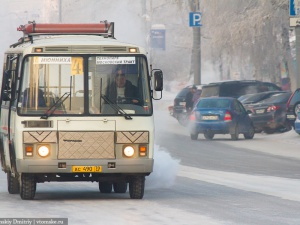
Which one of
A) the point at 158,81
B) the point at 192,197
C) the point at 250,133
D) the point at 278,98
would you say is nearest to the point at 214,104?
the point at 250,133

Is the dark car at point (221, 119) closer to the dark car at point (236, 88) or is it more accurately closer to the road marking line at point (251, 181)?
the dark car at point (236, 88)

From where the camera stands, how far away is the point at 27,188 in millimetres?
17328

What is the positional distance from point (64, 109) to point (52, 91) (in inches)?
12.1

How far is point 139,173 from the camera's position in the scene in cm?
1716

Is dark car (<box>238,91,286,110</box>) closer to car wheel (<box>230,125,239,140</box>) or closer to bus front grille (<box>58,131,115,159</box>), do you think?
car wheel (<box>230,125,239,140</box>)

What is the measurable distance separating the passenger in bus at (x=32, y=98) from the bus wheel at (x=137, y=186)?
169 centimetres

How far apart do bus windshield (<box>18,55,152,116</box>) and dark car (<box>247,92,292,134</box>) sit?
24.1 metres

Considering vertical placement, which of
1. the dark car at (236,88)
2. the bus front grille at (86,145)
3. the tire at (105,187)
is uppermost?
the bus front grille at (86,145)

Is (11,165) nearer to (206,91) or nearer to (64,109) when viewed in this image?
(64,109)

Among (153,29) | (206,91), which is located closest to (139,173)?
(206,91)

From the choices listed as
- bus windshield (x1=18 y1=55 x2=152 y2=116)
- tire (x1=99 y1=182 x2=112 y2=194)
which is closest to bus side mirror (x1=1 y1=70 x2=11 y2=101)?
bus windshield (x1=18 y1=55 x2=152 y2=116)

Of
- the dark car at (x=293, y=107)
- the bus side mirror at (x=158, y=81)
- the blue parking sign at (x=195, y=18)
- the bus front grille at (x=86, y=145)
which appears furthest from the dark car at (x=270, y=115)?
the bus front grille at (x=86, y=145)

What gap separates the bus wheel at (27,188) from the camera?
17219mm

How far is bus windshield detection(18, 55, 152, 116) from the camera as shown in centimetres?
1719
